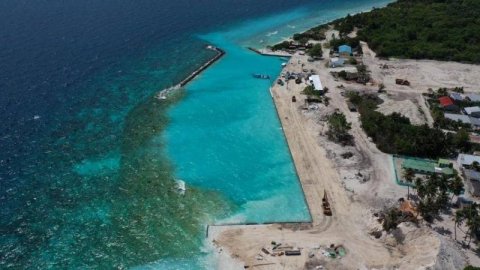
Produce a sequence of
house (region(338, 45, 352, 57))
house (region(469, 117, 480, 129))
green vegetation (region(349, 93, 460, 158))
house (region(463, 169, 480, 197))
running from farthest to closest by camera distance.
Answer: house (region(338, 45, 352, 57)), house (region(469, 117, 480, 129)), green vegetation (region(349, 93, 460, 158)), house (region(463, 169, 480, 197))

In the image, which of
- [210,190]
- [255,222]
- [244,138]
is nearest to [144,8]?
[244,138]

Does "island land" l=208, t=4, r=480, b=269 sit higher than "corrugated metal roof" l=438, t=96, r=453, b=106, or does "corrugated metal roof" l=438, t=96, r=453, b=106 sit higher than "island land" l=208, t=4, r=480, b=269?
"corrugated metal roof" l=438, t=96, r=453, b=106

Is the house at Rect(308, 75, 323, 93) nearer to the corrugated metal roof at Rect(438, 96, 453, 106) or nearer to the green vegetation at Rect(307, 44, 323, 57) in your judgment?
the green vegetation at Rect(307, 44, 323, 57)

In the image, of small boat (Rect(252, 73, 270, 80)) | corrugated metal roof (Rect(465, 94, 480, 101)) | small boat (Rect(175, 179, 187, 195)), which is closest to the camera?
small boat (Rect(175, 179, 187, 195))

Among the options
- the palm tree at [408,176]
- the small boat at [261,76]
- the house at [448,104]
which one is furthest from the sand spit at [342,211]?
the small boat at [261,76]

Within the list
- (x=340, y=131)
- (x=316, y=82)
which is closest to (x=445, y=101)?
(x=340, y=131)

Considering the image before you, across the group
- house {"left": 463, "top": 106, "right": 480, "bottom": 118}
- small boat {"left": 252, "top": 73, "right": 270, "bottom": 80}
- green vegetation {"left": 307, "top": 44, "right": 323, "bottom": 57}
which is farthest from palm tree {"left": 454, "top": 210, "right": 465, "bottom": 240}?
green vegetation {"left": 307, "top": 44, "right": 323, "bottom": 57}
